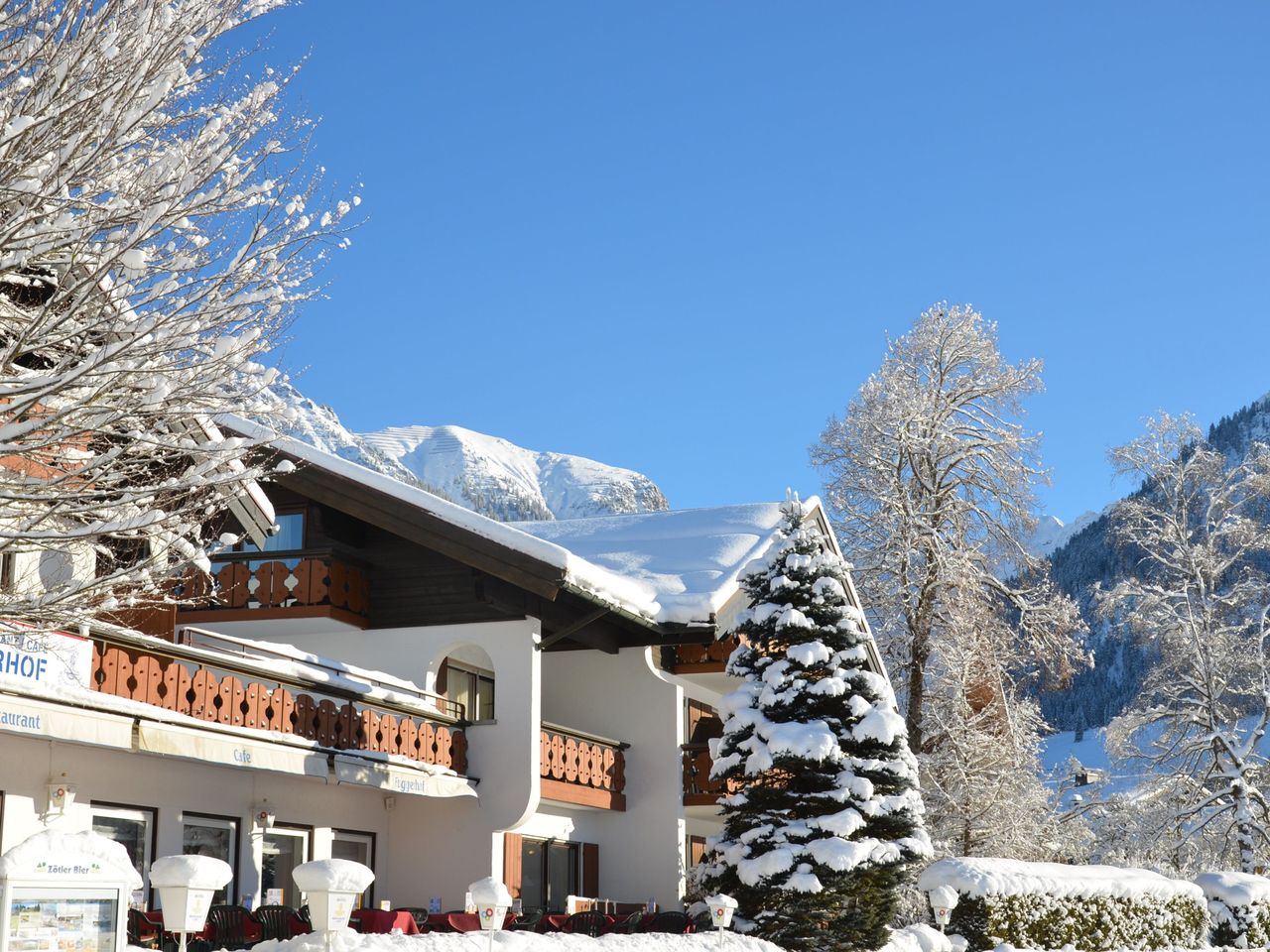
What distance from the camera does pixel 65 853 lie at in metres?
9.54

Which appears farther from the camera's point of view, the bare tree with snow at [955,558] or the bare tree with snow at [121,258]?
the bare tree with snow at [955,558]

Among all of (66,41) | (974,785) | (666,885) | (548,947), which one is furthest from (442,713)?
(66,41)

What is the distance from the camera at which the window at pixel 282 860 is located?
19625 mm

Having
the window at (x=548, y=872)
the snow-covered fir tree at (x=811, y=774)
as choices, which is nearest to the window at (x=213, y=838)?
the window at (x=548, y=872)

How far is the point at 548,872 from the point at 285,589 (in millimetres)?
6473

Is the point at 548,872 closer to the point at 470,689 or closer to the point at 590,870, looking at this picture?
the point at 590,870

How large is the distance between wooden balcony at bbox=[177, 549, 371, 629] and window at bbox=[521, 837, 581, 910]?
4738 mm

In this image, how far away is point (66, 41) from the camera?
893 cm

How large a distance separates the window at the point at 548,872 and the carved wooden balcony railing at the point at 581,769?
111 centimetres

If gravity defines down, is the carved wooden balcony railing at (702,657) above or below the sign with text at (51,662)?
above

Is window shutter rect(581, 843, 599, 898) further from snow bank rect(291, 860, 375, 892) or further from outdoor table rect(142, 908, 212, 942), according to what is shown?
snow bank rect(291, 860, 375, 892)

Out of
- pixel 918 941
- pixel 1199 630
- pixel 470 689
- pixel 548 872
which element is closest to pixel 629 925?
pixel 918 941

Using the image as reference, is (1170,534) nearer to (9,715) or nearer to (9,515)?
(9,715)

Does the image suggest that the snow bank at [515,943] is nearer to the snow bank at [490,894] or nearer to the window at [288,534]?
the snow bank at [490,894]
